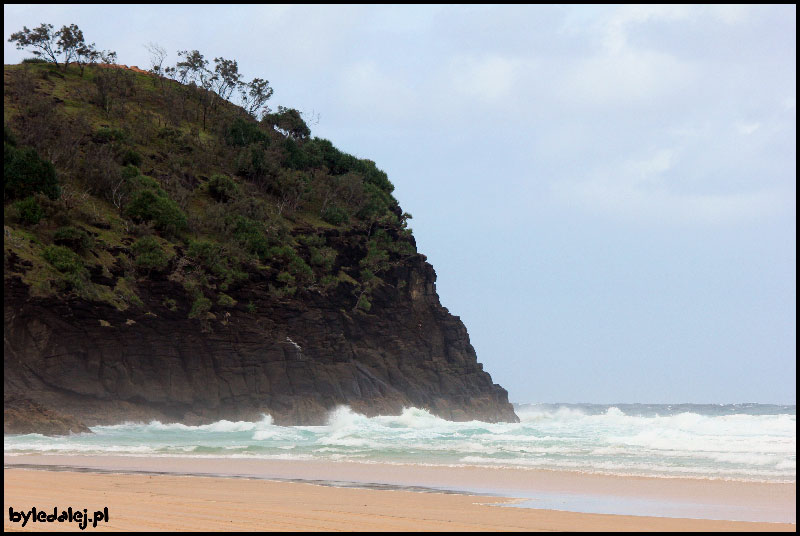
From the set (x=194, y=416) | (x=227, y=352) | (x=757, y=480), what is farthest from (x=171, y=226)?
(x=757, y=480)

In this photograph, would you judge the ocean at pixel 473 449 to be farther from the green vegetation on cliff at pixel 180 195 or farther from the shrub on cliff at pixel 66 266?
the green vegetation on cliff at pixel 180 195

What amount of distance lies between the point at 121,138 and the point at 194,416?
23.5 metres

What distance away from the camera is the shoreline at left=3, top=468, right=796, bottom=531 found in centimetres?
895

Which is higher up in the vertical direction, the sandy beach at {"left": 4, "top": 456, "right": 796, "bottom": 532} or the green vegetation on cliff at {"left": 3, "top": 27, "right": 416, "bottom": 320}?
the green vegetation on cliff at {"left": 3, "top": 27, "right": 416, "bottom": 320}

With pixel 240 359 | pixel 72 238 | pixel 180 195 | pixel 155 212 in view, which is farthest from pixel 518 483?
pixel 180 195

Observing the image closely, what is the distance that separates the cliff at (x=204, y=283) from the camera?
1389 inches

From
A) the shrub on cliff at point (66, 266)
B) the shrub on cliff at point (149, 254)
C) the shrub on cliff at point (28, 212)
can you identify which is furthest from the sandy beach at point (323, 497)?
the shrub on cliff at point (28, 212)

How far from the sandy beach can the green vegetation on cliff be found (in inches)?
867

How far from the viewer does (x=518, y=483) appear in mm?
15672

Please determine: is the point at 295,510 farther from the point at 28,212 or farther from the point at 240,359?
the point at 28,212

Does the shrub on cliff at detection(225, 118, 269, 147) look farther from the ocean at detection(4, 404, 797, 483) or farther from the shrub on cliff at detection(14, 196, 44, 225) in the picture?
the ocean at detection(4, 404, 797, 483)

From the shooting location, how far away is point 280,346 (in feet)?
139

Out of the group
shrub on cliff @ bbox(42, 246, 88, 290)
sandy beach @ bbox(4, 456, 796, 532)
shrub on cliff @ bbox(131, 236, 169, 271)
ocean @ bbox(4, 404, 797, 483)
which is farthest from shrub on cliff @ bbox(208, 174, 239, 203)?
sandy beach @ bbox(4, 456, 796, 532)

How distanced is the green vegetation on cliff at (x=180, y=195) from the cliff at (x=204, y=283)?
137 millimetres
